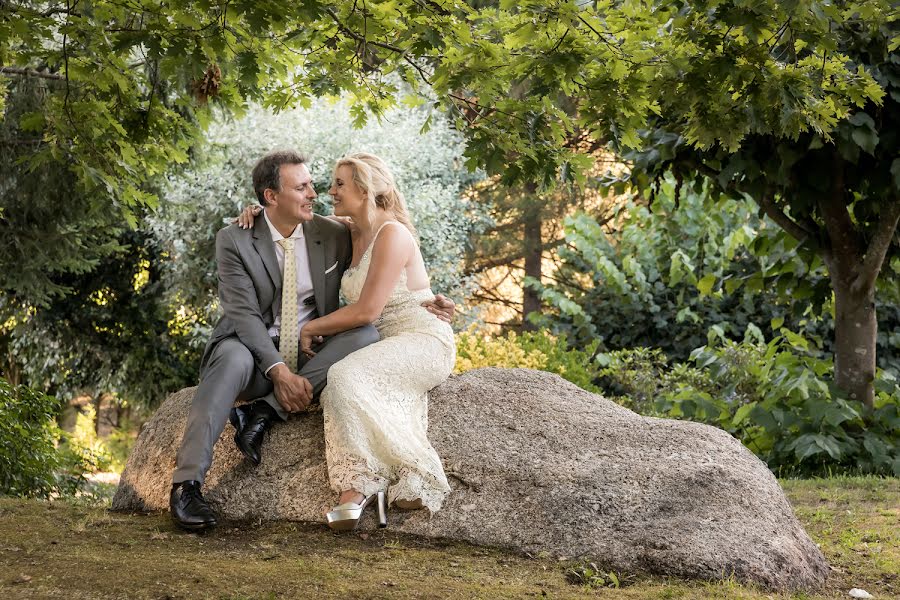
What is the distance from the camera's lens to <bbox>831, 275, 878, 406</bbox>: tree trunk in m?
6.78

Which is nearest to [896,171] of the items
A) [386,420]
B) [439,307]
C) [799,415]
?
[799,415]

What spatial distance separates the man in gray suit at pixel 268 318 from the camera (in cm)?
429

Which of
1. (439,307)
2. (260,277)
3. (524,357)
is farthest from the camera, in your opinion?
(524,357)

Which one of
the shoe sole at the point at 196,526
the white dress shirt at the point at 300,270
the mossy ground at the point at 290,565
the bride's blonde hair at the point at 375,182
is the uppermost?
the bride's blonde hair at the point at 375,182

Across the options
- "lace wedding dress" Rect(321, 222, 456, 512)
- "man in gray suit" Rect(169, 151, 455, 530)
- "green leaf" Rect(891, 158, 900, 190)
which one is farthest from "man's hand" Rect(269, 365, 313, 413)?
"green leaf" Rect(891, 158, 900, 190)

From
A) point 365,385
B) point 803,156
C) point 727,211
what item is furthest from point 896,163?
point 727,211

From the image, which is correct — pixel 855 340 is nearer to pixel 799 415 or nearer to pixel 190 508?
pixel 799 415

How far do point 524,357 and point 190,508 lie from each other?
18.6ft

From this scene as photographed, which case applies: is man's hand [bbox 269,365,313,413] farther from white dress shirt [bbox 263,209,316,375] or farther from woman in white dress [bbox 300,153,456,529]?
white dress shirt [bbox 263,209,316,375]

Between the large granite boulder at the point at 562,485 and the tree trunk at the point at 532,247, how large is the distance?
8.70 m

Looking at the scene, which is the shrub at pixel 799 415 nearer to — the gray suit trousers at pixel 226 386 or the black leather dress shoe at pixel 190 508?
the gray suit trousers at pixel 226 386

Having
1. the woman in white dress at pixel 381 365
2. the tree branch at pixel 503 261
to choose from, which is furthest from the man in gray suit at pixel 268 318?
the tree branch at pixel 503 261

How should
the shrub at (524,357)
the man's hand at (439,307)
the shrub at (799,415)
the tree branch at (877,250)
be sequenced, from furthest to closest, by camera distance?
the shrub at (524,357) → the shrub at (799,415) → the tree branch at (877,250) → the man's hand at (439,307)

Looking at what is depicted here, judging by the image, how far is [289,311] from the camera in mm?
4762
